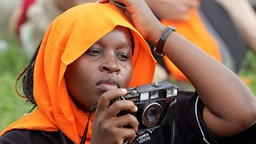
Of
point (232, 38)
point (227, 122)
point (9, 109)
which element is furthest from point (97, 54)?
point (232, 38)

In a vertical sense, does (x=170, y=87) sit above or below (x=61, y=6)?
above

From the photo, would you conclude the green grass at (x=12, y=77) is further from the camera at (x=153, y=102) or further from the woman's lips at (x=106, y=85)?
the camera at (x=153, y=102)

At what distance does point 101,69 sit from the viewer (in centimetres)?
358

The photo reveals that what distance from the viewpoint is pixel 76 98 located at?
3711 millimetres

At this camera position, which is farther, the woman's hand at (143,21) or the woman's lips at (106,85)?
the woman's hand at (143,21)

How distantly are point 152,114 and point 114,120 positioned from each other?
236mm

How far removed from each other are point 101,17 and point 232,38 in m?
3.28

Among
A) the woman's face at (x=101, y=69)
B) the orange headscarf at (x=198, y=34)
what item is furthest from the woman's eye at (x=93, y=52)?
the orange headscarf at (x=198, y=34)

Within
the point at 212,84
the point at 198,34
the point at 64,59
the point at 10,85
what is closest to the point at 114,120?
the point at 64,59

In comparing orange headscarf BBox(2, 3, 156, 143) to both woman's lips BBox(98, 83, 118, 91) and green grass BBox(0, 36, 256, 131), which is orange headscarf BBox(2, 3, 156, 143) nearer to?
woman's lips BBox(98, 83, 118, 91)

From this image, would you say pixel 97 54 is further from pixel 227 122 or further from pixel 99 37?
pixel 227 122

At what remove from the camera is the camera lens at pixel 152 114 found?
342 centimetres

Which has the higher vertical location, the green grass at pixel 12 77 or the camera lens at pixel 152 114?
the camera lens at pixel 152 114

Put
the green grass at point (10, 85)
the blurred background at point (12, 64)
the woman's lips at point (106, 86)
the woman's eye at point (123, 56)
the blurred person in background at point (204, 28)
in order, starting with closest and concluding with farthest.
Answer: the woman's lips at point (106, 86), the woman's eye at point (123, 56), the green grass at point (10, 85), the blurred background at point (12, 64), the blurred person in background at point (204, 28)
